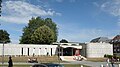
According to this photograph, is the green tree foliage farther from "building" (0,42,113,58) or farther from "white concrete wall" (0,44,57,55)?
"white concrete wall" (0,44,57,55)

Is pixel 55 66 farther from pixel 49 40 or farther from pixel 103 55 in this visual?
pixel 49 40

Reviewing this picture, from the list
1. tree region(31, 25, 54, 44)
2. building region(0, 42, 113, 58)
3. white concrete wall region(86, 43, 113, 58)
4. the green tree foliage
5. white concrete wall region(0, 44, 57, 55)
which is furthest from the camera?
the green tree foliage

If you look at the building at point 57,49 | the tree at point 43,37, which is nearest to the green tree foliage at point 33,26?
the tree at point 43,37

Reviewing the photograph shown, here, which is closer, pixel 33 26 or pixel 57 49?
pixel 57 49

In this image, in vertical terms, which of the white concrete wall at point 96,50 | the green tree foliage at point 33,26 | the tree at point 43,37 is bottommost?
the white concrete wall at point 96,50

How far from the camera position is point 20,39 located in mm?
117500

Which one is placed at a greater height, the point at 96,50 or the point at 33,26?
the point at 33,26

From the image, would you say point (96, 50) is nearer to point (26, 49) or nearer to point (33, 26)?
point (26, 49)

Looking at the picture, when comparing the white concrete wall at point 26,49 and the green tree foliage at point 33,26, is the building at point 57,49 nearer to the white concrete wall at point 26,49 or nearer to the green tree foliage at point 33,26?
the white concrete wall at point 26,49

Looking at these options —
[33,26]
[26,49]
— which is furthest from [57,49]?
[33,26]

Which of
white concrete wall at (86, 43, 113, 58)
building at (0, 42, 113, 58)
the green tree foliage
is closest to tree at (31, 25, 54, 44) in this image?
building at (0, 42, 113, 58)

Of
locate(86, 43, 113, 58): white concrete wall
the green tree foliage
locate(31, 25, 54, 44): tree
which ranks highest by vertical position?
the green tree foliage

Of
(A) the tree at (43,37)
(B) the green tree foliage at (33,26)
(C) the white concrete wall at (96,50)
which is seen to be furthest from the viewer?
(B) the green tree foliage at (33,26)

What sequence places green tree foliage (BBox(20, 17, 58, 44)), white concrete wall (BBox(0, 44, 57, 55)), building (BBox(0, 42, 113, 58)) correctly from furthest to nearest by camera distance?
green tree foliage (BBox(20, 17, 58, 44)) → building (BBox(0, 42, 113, 58)) → white concrete wall (BBox(0, 44, 57, 55))
